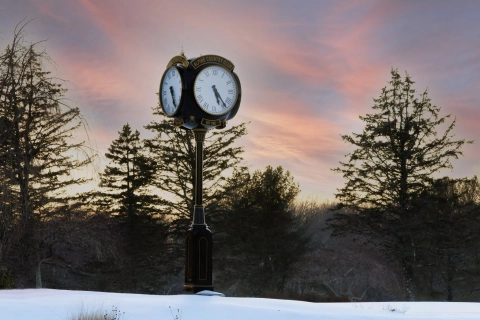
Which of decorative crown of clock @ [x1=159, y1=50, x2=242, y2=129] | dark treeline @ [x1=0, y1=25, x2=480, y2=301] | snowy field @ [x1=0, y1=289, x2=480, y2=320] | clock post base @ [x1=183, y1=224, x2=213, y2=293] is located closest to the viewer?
snowy field @ [x1=0, y1=289, x2=480, y2=320]

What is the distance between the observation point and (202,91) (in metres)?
9.97

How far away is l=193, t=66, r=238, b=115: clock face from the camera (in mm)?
9938

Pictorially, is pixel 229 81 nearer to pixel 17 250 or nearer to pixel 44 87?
pixel 44 87

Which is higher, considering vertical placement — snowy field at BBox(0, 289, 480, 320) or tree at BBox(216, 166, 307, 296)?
tree at BBox(216, 166, 307, 296)

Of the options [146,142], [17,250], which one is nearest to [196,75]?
[17,250]

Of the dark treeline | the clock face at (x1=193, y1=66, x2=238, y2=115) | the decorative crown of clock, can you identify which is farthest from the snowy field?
the dark treeline

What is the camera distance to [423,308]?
8.10 meters

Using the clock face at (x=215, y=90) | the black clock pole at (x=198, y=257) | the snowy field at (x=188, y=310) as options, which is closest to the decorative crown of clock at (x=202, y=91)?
the clock face at (x=215, y=90)

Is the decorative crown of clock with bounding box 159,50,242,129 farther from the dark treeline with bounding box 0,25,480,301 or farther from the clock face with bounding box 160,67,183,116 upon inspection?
the dark treeline with bounding box 0,25,480,301

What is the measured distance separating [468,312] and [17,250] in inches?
851

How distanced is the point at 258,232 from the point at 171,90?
22.2 metres

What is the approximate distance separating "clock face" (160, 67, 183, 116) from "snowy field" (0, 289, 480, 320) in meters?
3.68

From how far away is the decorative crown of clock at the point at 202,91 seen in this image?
991 cm

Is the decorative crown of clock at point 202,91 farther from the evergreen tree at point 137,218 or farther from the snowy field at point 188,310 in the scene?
the evergreen tree at point 137,218
